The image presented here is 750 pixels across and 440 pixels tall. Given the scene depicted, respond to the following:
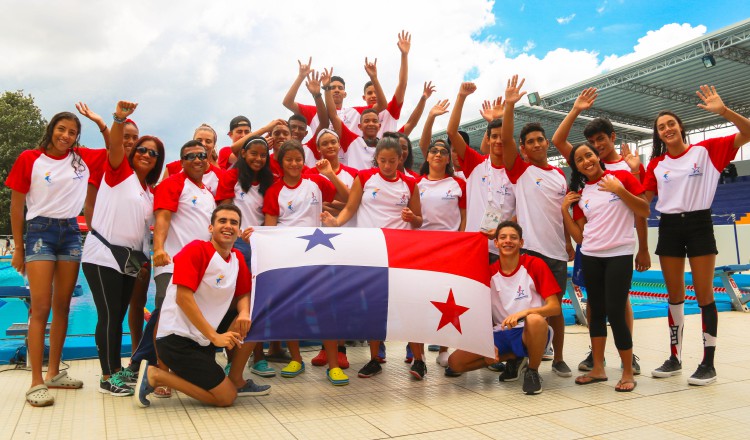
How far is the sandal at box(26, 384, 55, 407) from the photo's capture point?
11.8ft

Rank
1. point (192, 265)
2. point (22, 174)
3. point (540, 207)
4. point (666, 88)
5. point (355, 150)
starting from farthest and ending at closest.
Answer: point (666, 88) < point (355, 150) < point (540, 207) < point (22, 174) < point (192, 265)

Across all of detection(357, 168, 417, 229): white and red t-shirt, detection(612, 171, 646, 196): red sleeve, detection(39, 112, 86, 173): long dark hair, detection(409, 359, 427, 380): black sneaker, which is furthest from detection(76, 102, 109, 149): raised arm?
detection(612, 171, 646, 196): red sleeve

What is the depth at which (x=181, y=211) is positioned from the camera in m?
4.20

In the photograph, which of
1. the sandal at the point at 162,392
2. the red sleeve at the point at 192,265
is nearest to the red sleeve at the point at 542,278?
the red sleeve at the point at 192,265

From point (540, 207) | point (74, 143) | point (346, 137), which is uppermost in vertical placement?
point (346, 137)

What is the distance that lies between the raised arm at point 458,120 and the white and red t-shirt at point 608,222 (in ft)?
4.18

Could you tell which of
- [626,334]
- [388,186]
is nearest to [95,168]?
[388,186]

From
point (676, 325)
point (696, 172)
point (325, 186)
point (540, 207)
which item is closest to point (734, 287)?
point (676, 325)

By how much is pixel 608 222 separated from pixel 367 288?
192cm

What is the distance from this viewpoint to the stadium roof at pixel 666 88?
74.7ft

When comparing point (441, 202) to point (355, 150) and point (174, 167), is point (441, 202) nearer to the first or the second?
point (355, 150)

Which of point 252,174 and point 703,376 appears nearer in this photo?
point 703,376

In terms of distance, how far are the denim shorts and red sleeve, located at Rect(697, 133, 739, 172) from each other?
4.88m

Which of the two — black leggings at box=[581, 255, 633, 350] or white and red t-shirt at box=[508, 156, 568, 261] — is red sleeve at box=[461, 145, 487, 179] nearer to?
white and red t-shirt at box=[508, 156, 568, 261]
